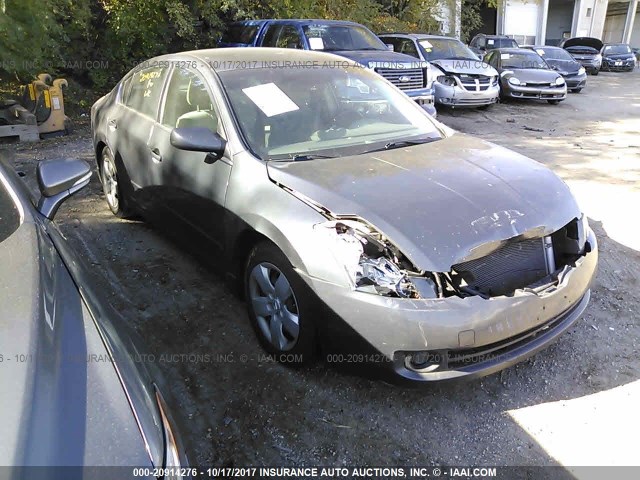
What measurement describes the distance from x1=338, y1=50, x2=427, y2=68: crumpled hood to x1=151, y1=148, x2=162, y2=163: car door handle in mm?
5784

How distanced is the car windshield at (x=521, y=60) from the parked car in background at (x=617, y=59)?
A: 14.5 metres

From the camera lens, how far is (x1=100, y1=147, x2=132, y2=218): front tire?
4738 millimetres

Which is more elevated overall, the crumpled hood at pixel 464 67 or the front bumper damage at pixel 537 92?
the crumpled hood at pixel 464 67

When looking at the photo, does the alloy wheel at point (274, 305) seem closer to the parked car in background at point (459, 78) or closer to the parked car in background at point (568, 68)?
the parked car in background at point (459, 78)

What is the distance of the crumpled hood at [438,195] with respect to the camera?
2.40 metres

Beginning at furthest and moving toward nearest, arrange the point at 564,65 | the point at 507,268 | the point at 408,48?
the point at 564,65, the point at 408,48, the point at 507,268

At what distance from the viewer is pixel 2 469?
3.82 feet

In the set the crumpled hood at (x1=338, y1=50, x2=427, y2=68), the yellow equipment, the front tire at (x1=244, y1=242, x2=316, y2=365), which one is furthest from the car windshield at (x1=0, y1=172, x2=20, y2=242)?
the crumpled hood at (x1=338, y1=50, x2=427, y2=68)

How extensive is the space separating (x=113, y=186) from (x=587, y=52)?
24930 millimetres

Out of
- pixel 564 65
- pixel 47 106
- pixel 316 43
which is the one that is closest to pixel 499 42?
pixel 564 65

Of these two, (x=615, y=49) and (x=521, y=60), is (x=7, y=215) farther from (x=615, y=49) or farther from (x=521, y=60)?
(x=615, y=49)

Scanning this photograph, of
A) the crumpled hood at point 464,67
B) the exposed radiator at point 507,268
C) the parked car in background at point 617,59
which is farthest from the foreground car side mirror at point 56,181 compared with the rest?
the parked car in background at point 617,59

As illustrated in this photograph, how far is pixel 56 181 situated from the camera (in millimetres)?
2320

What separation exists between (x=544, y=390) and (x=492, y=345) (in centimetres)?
60
